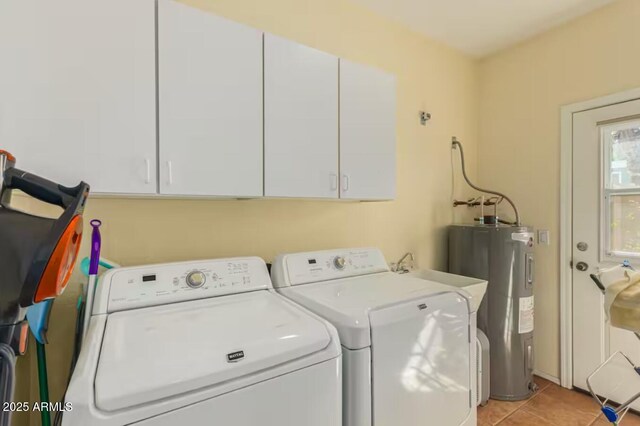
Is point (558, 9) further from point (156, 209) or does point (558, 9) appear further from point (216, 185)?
point (156, 209)

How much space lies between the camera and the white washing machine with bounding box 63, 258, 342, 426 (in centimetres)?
75

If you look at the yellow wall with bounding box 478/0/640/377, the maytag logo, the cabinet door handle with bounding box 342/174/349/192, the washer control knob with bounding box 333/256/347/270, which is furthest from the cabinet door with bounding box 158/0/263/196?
the yellow wall with bounding box 478/0/640/377

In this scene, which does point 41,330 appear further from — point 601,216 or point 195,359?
point 601,216

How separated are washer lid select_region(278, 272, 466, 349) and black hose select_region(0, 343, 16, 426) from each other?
885 millimetres

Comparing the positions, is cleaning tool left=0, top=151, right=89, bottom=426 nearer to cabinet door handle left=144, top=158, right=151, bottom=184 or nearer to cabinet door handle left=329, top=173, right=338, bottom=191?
cabinet door handle left=144, top=158, right=151, bottom=184

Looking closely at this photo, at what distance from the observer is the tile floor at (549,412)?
1984 mm

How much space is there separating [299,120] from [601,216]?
86.4 inches

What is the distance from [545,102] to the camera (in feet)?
8.07

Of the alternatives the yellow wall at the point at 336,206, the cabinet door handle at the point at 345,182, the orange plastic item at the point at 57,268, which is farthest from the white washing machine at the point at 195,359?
the cabinet door handle at the point at 345,182

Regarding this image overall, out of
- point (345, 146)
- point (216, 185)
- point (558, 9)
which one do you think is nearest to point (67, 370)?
point (216, 185)

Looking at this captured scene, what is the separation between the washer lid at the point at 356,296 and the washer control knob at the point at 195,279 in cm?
37

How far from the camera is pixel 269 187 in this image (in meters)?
1.49

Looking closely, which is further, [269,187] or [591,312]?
[591,312]

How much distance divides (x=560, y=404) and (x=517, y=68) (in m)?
2.59
